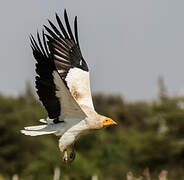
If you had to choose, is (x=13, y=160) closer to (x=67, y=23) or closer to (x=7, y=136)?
(x=7, y=136)

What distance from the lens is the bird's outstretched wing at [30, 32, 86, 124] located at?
8.41 meters

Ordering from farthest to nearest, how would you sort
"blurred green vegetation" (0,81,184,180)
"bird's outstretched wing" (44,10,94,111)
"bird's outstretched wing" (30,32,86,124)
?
"blurred green vegetation" (0,81,184,180) → "bird's outstretched wing" (44,10,94,111) → "bird's outstretched wing" (30,32,86,124)

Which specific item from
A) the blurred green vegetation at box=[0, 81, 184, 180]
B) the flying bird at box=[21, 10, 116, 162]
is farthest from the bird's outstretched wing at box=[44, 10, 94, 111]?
the blurred green vegetation at box=[0, 81, 184, 180]

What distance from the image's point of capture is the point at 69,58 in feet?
35.6

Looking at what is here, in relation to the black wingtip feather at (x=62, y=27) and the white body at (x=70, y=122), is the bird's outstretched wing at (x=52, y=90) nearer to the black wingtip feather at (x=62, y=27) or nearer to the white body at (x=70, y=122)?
the white body at (x=70, y=122)

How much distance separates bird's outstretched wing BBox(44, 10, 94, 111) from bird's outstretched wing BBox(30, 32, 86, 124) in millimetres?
823

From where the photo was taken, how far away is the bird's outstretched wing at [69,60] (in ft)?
32.6

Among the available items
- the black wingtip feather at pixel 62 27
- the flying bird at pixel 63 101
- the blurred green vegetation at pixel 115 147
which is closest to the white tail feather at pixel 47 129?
the flying bird at pixel 63 101

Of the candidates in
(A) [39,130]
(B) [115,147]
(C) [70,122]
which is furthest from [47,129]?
(B) [115,147]

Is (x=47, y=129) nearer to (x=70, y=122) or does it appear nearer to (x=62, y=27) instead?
(x=70, y=122)

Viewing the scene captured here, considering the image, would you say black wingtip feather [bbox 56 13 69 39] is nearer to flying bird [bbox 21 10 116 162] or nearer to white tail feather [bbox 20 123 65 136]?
flying bird [bbox 21 10 116 162]

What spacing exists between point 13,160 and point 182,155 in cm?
1031

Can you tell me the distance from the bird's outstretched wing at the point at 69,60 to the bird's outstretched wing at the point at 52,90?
823mm

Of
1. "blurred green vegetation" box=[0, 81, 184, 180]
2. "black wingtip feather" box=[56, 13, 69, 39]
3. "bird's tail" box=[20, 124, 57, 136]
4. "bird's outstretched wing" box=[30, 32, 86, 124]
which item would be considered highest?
"black wingtip feather" box=[56, 13, 69, 39]
